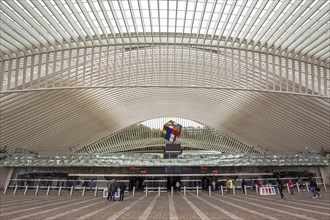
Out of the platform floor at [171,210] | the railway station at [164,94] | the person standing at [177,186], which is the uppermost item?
the railway station at [164,94]

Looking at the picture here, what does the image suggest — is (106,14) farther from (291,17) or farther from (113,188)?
(291,17)

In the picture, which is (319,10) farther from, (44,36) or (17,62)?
(17,62)

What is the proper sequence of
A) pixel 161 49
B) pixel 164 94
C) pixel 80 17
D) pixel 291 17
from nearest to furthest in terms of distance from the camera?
pixel 291 17, pixel 80 17, pixel 161 49, pixel 164 94

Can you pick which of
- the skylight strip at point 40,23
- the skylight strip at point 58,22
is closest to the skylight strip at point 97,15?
the skylight strip at point 58,22

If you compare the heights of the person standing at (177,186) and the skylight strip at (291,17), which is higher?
the skylight strip at (291,17)

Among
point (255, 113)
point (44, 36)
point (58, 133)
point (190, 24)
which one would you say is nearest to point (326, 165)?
point (255, 113)

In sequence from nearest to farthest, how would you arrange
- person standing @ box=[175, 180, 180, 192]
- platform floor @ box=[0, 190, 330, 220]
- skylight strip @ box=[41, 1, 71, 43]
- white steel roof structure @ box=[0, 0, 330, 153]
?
platform floor @ box=[0, 190, 330, 220]
skylight strip @ box=[41, 1, 71, 43]
white steel roof structure @ box=[0, 0, 330, 153]
person standing @ box=[175, 180, 180, 192]

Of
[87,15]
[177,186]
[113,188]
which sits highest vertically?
[87,15]

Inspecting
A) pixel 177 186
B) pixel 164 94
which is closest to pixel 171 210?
pixel 177 186

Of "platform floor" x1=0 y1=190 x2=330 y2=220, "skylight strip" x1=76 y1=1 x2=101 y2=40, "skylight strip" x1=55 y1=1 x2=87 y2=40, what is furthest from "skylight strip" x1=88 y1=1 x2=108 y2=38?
"platform floor" x1=0 y1=190 x2=330 y2=220

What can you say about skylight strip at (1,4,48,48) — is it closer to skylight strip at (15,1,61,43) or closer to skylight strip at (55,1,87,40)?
skylight strip at (15,1,61,43)

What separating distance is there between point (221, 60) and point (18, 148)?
28.6 m

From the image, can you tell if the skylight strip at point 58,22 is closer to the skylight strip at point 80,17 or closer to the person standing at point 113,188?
the skylight strip at point 80,17

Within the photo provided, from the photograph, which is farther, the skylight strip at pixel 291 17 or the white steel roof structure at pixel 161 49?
the white steel roof structure at pixel 161 49
